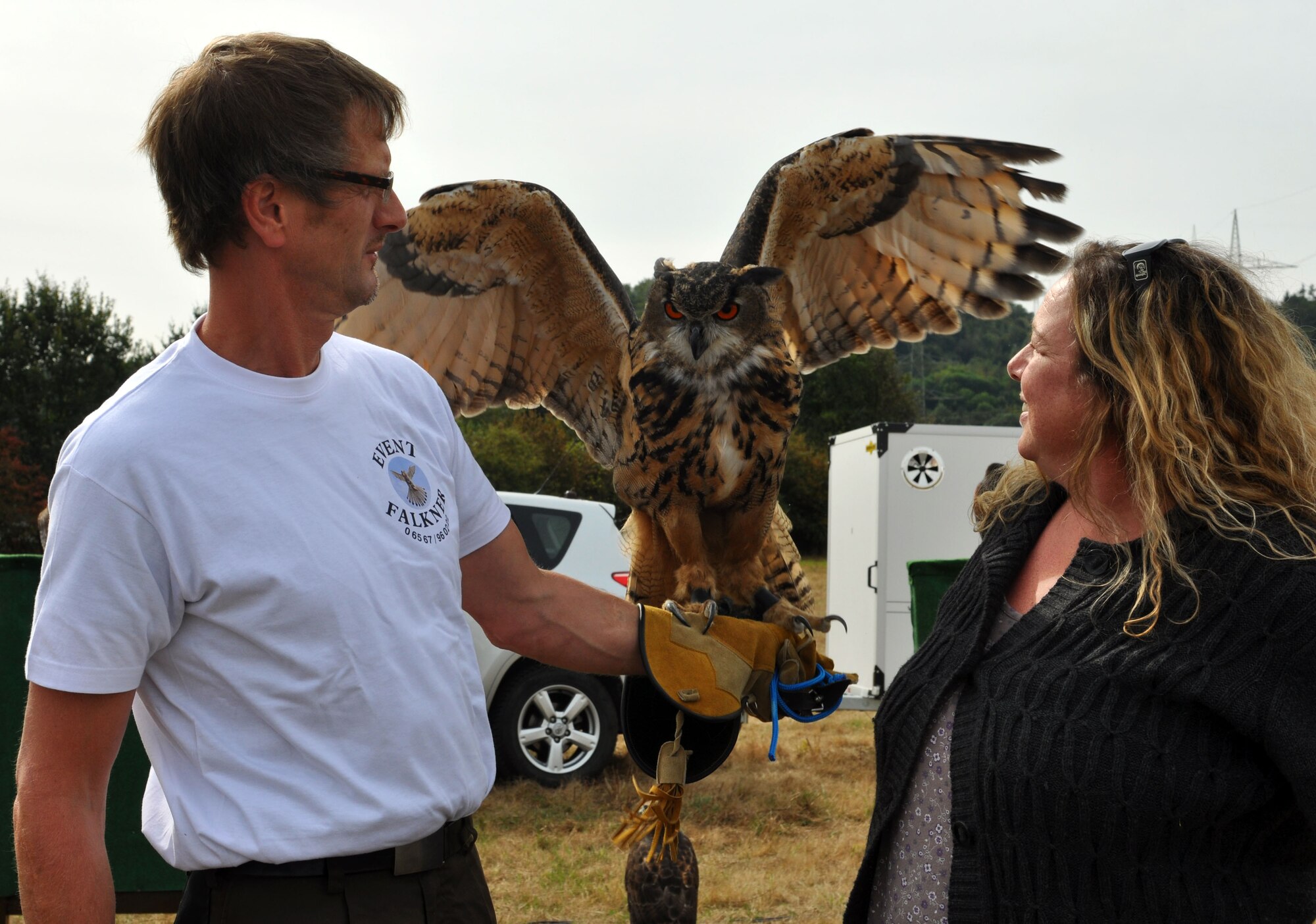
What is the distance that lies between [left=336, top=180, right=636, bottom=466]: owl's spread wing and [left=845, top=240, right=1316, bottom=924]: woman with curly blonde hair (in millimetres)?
1828

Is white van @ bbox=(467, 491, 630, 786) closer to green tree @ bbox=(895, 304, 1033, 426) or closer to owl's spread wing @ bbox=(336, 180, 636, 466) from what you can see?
owl's spread wing @ bbox=(336, 180, 636, 466)

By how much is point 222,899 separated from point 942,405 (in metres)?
36.1

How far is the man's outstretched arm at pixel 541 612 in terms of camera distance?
1.93m

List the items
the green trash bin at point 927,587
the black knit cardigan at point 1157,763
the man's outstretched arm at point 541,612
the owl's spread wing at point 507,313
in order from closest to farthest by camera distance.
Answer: the black knit cardigan at point 1157,763 → the man's outstretched arm at point 541,612 → the owl's spread wing at point 507,313 → the green trash bin at point 927,587

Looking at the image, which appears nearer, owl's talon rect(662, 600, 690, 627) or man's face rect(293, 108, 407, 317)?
man's face rect(293, 108, 407, 317)

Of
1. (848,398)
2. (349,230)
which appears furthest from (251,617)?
(848,398)

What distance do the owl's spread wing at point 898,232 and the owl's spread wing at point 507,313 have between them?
51 centimetres

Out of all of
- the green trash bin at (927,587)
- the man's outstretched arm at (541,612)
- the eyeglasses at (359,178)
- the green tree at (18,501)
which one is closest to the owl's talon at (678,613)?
the man's outstretched arm at (541,612)

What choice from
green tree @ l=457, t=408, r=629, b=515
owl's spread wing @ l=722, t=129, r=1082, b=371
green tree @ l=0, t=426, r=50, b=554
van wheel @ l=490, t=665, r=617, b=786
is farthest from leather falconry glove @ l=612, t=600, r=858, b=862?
green tree @ l=0, t=426, r=50, b=554

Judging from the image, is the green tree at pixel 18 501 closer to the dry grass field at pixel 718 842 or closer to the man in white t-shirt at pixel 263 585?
the dry grass field at pixel 718 842

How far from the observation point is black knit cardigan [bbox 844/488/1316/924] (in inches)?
54.9

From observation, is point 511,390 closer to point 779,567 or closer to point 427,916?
point 779,567

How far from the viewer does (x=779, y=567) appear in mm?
3129

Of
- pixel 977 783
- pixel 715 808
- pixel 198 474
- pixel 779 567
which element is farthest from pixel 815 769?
pixel 198 474
